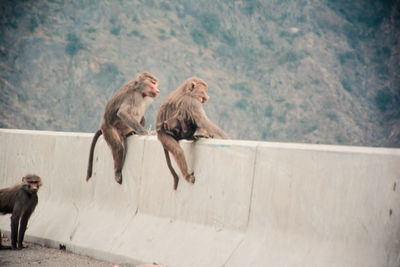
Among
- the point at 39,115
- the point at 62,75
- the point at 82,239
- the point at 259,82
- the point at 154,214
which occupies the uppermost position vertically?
the point at 259,82

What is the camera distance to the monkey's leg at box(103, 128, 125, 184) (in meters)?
5.55

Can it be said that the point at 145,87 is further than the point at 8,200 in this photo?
Yes

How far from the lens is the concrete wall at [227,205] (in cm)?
336

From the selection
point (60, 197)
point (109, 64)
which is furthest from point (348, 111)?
point (60, 197)

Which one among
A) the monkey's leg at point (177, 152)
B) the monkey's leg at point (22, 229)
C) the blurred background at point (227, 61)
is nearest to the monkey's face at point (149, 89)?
the monkey's leg at point (177, 152)

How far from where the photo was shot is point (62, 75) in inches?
2480

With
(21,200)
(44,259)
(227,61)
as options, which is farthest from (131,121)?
(227,61)

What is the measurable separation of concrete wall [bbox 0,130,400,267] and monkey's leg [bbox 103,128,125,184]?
0.32 feet

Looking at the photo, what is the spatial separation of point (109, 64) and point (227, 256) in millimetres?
64913

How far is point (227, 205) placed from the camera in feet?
14.2

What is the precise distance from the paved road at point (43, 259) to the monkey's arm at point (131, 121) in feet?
5.90

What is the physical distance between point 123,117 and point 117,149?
1013mm

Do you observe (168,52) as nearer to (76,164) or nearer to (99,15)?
(99,15)

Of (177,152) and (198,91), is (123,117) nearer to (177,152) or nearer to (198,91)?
(198,91)
